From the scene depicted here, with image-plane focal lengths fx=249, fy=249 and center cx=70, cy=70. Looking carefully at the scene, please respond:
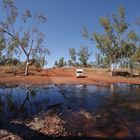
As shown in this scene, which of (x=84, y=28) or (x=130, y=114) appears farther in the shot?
(x=84, y=28)

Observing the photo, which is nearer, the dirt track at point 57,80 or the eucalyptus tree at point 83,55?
the dirt track at point 57,80

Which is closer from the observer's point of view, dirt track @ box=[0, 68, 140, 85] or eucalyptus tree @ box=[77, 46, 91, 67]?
dirt track @ box=[0, 68, 140, 85]

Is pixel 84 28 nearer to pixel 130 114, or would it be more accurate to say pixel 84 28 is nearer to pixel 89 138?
pixel 130 114

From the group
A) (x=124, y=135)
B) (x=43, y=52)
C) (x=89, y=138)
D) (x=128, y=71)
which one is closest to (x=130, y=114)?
(x=124, y=135)

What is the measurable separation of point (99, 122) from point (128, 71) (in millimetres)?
49225

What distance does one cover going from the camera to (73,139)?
30.3 feet

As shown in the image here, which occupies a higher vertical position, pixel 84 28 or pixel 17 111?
pixel 84 28

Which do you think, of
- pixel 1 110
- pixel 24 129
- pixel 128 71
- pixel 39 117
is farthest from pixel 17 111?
pixel 128 71

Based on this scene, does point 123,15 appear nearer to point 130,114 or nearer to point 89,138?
point 130,114

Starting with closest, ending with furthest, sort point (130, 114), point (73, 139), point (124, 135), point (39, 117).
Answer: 1. point (73, 139)
2. point (124, 135)
3. point (39, 117)
4. point (130, 114)

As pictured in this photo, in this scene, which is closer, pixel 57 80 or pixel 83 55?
pixel 57 80

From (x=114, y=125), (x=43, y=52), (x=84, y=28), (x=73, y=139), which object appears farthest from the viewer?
(x=84, y=28)

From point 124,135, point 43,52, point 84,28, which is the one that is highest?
point 84,28

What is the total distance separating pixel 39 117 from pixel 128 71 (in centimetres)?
4961
